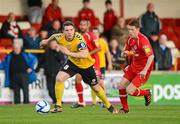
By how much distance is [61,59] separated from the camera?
81.0 ft

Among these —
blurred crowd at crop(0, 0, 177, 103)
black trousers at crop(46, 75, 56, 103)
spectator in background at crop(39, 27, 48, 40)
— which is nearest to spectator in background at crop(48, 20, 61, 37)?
blurred crowd at crop(0, 0, 177, 103)

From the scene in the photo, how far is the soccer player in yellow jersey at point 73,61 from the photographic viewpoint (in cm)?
1690

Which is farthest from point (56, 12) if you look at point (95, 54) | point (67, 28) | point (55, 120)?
point (55, 120)

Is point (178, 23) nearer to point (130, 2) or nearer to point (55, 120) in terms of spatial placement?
point (130, 2)

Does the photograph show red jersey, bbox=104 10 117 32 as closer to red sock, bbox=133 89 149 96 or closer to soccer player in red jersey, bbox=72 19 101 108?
soccer player in red jersey, bbox=72 19 101 108

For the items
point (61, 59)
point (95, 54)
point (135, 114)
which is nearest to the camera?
point (135, 114)

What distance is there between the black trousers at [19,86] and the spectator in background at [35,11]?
3877 mm

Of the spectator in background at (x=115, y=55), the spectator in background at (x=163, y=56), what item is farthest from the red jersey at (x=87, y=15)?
the spectator in background at (x=163, y=56)

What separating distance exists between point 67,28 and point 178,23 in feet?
48.9

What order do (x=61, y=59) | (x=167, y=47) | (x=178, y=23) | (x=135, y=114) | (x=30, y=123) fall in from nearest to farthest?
(x=30, y=123) → (x=135, y=114) → (x=61, y=59) → (x=167, y=47) → (x=178, y=23)

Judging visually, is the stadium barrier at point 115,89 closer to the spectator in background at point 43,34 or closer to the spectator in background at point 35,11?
the spectator in background at point 43,34

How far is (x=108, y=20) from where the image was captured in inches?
1089

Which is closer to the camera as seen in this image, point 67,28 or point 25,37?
point 67,28

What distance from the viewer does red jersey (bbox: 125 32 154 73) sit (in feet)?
55.1
